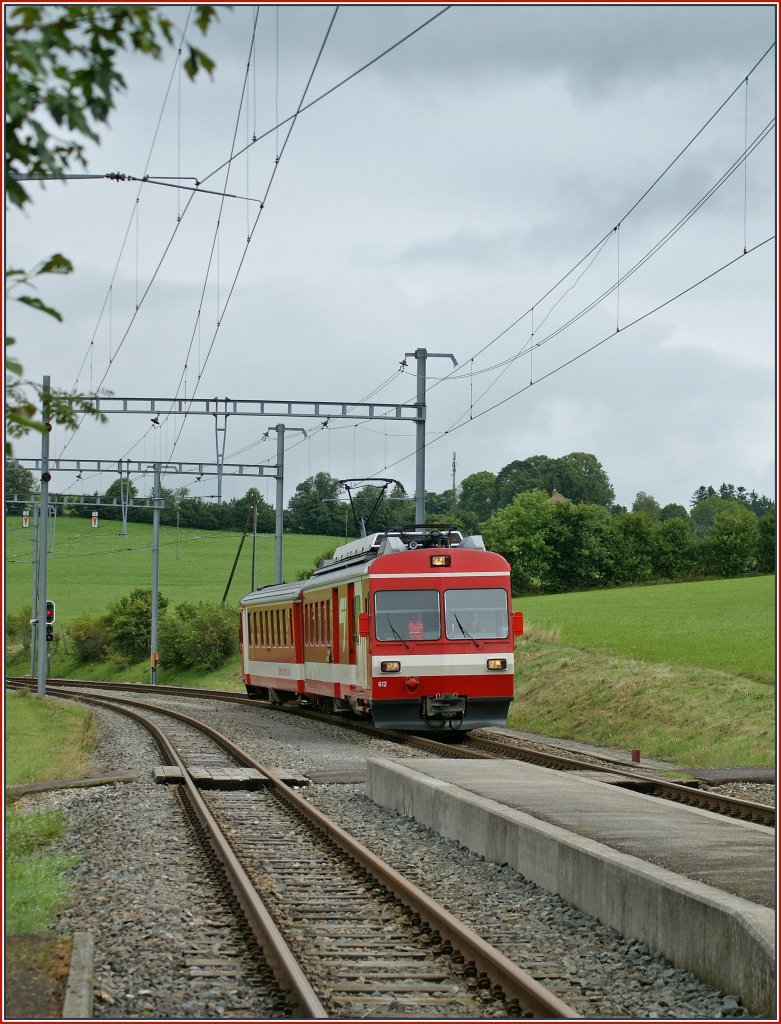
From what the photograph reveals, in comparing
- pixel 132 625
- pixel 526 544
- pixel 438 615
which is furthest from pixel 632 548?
pixel 438 615

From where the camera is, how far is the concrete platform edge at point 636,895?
6.50 m

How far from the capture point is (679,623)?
4362 cm

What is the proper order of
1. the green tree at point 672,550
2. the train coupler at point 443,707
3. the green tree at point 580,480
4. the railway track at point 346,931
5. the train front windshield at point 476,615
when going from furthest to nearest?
the green tree at point 580,480 < the green tree at point 672,550 < the train front windshield at point 476,615 < the train coupler at point 443,707 < the railway track at point 346,931

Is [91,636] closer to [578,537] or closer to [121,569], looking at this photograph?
[121,569]

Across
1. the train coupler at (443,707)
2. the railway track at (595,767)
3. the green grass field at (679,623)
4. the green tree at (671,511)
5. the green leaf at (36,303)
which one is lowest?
the railway track at (595,767)

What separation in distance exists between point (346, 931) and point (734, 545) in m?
76.6

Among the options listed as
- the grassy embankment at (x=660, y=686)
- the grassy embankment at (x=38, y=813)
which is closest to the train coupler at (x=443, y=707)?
the grassy embankment at (x=660, y=686)

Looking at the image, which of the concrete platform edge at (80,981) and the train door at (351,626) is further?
the train door at (351,626)

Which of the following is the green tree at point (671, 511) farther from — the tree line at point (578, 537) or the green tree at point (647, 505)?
the tree line at point (578, 537)

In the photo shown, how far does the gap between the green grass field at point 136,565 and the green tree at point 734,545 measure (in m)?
24.8

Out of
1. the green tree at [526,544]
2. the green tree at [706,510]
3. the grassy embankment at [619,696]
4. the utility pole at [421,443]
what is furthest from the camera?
the green tree at [706,510]

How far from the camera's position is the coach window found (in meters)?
21.8

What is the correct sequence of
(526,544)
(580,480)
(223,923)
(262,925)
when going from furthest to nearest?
(580,480) → (526,544) → (223,923) → (262,925)

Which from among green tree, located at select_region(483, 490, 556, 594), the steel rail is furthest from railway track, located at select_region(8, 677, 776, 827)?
green tree, located at select_region(483, 490, 556, 594)
